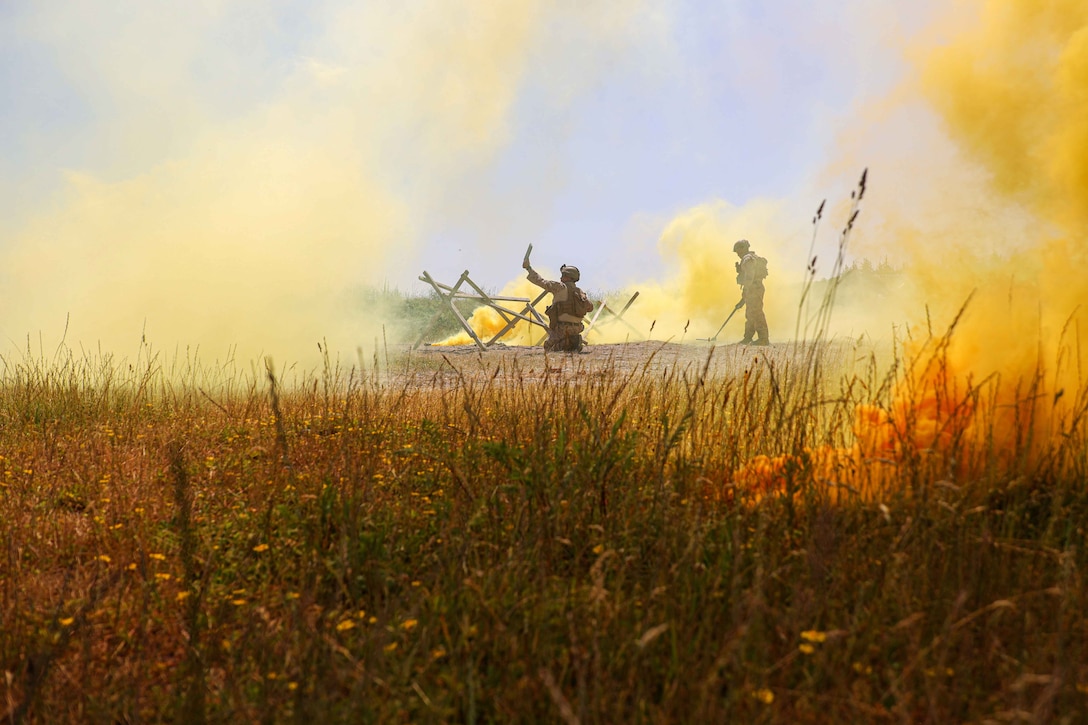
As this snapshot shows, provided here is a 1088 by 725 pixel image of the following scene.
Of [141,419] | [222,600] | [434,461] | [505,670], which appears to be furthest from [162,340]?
[505,670]

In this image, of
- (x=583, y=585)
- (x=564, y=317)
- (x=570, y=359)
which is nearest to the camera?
(x=583, y=585)

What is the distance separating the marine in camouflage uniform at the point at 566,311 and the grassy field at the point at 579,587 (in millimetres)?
13018

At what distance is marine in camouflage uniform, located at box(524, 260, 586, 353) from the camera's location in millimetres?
18812

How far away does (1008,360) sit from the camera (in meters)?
5.49

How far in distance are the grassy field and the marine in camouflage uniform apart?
1302 centimetres

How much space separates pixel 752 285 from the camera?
19.4 metres

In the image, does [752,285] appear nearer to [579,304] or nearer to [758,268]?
[758,268]

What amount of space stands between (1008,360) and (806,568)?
2883 mm

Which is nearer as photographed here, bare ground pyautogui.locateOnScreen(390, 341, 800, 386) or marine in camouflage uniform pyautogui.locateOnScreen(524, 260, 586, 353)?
bare ground pyautogui.locateOnScreen(390, 341, 800, 386)

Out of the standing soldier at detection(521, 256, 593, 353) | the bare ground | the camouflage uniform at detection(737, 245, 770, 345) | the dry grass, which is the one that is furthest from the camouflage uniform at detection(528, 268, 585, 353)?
the dry grass

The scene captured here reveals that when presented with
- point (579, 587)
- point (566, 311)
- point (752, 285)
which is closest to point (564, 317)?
point (566, 311)

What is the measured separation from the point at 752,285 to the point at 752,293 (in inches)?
8.5

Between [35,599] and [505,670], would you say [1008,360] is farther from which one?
[35,599]

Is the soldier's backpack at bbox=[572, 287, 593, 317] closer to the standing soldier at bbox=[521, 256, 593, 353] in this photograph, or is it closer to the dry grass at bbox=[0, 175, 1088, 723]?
the standing soldier at bbox=[521, 256, 593, 353]
